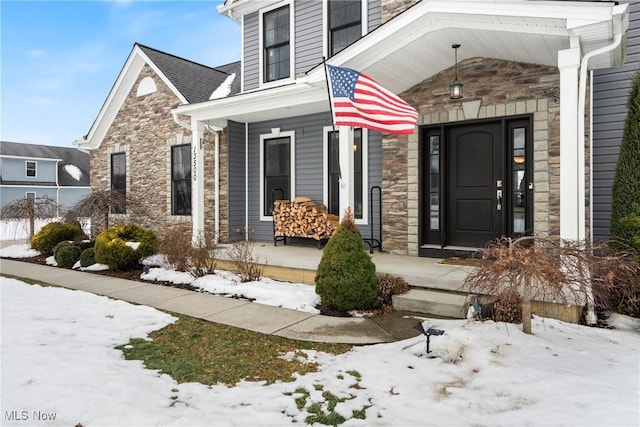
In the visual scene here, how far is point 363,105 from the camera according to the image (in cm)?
504

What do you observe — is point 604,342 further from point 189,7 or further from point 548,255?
point 189,7

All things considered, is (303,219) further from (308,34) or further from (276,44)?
(276,44)

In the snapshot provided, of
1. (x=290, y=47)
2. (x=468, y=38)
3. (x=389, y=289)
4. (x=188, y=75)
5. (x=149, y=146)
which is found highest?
(x=188, y=75)

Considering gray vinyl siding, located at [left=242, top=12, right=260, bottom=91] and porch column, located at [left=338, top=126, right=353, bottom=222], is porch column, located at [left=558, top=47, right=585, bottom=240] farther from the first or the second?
gray vinyl siding, located at [left=242, top=12, right=260, bottom=91]

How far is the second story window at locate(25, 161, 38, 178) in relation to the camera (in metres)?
27.9

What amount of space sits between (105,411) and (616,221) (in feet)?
19.7

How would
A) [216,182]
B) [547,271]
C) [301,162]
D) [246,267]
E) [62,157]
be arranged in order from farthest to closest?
[62,157] → [216,182] → [301,162] → [246,267] → [547,271]

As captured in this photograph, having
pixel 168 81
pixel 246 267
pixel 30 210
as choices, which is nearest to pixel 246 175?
pixel 168 81

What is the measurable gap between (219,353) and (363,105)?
10.7 ft

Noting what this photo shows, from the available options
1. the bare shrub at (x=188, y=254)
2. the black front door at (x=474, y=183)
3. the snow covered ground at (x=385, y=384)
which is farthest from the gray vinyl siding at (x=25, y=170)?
the black front door at (x=474, y=183)

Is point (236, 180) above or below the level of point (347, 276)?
above

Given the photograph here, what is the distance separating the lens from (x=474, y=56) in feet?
20.5

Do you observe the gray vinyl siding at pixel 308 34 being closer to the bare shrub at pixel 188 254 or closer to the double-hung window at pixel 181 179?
the double-hung window at pixel 181 179

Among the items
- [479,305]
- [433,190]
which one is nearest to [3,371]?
[479,305]
